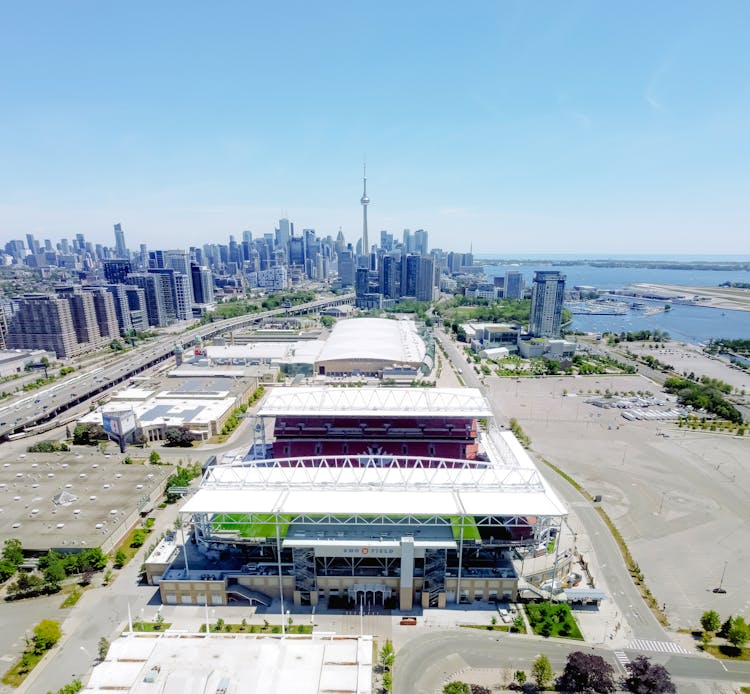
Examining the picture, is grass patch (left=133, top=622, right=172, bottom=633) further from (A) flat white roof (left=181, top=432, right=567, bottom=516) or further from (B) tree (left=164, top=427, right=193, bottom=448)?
(B) tree (left=164, top=427, right=193, bottom=448)

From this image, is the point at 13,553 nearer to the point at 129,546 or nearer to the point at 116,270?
the point at 129,546

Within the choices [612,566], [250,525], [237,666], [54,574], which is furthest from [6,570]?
[612,566]

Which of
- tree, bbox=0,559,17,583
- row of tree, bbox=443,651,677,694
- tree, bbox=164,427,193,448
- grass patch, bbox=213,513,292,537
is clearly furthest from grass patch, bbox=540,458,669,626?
tree, bbox=164,427,193,448

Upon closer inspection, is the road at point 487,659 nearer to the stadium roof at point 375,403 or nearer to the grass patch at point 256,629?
the grass patch at point 256,629

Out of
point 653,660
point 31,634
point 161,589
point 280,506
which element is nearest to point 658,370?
point 653,660

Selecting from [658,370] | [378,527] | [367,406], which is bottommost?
[658,370]

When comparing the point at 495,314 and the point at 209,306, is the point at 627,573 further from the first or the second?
the point at 209,306

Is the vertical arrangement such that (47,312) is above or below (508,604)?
above
